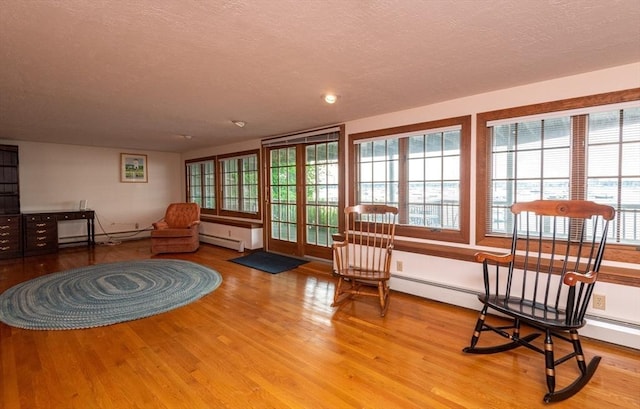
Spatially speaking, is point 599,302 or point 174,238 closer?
point 599,302

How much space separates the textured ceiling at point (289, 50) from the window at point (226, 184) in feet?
8.06

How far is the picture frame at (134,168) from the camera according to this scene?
665cm

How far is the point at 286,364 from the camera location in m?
2.01

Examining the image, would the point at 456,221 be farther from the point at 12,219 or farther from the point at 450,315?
the point at 12,219

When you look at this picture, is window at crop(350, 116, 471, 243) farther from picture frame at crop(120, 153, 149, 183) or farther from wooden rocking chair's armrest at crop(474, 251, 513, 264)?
picture frame at crop(120, 153, 149, 183)

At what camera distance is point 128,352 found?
2.18m

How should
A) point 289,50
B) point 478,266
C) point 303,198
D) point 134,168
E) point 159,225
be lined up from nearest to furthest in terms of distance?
point 289,50 < point 478,266 < point 303,198 < point 159,225 < point 134,168

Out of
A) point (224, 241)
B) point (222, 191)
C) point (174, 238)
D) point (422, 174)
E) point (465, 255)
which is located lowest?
point (224, 241)

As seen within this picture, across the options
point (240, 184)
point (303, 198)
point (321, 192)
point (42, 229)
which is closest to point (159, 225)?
point (240, 184)

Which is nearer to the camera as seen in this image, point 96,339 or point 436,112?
point 96,339

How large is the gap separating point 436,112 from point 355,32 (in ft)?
5.86

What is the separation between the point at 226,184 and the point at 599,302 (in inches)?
232

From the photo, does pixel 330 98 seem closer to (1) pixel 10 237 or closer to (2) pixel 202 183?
(2) pixel 202 183

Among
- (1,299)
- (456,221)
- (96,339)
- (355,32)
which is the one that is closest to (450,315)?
(456,221)
